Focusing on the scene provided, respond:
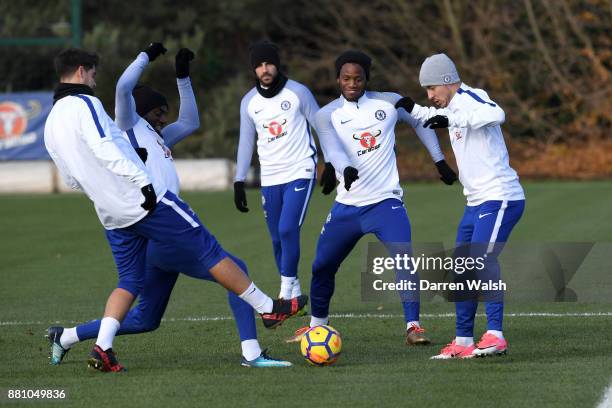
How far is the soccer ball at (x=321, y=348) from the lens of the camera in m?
8.39

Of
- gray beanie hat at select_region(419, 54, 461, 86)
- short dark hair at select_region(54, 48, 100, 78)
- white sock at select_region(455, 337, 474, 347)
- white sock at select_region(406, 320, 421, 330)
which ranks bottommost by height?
white sock at select_region(406, 320, 421, 330)

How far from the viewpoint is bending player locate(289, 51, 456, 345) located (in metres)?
9.65

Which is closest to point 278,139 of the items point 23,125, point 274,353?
point 274,353

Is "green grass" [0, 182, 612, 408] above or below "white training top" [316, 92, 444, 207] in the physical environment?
below

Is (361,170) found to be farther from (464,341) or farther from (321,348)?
(321,348)

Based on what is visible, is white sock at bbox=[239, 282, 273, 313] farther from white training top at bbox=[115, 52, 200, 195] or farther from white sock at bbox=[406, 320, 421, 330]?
white sock at bbox=[406, 320, 421, 330]

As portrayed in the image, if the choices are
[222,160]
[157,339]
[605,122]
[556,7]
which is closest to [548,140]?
[605,122]

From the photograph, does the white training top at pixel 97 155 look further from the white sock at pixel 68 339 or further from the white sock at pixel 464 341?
the white sock at pixel 464 341

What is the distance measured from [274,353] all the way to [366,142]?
168 cm

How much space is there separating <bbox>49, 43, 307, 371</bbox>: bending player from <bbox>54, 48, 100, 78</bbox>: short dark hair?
269 mm

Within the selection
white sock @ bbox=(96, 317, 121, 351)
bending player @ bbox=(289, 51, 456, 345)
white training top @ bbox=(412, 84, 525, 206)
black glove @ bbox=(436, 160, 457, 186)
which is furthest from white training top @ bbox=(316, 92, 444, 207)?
white sock @ bbox=(96, 317, 121, 351)

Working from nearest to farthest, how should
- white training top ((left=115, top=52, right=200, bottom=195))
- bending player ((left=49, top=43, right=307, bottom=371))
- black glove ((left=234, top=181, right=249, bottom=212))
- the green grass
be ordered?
the green grass < bending player ((left=49, top=43, right=307, bottom=371)) < white training top ((left=115, top=52, right=200, bottom=195)) < black glove ((left=234, top=181, right=249, bottom=212))

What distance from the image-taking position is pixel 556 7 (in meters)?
36.7

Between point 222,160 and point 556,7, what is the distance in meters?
11.7
